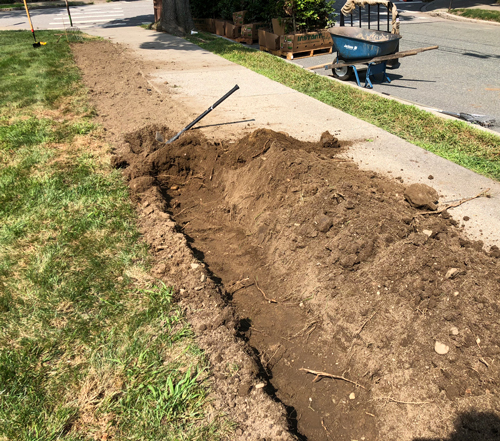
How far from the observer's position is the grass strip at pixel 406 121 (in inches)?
223

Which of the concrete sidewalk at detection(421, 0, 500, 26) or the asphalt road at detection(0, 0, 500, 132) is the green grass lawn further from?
the concrete sidewalk at detection(421, 0, 500, 26)

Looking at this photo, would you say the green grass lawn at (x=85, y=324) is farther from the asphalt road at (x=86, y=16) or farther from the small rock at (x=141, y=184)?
the asphalt road at (x=86, y=16)

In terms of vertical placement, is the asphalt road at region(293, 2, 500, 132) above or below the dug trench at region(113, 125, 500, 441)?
above

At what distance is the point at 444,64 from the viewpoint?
35.7 ft

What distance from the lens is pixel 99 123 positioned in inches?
272

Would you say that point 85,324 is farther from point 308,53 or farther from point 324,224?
point 308,53

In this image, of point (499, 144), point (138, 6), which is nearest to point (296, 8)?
point (499, 144)

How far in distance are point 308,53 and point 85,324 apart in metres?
11.3

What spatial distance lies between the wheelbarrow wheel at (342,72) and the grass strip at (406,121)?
430mm

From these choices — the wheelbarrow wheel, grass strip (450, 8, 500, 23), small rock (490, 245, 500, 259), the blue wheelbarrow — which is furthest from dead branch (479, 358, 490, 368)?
grass strip (450, 8, 500, 23)

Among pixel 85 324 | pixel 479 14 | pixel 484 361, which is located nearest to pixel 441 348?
pixel 484 361

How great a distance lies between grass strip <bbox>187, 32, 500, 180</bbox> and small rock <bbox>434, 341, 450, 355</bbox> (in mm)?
3230

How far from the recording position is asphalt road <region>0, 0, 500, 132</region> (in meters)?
8.27

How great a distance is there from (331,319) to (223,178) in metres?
2.49
